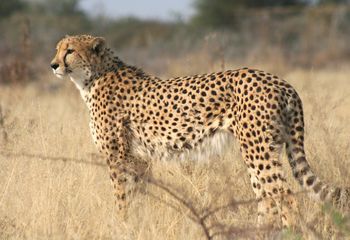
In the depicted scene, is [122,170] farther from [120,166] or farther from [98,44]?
[98,44]

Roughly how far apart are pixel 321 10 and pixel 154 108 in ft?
64.7

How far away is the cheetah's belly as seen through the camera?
414 centimetres

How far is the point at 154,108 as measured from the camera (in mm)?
4422

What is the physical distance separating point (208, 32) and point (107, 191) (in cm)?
1853

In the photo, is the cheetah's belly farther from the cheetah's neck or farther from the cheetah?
the cheetah's neck

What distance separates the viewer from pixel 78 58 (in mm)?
4648

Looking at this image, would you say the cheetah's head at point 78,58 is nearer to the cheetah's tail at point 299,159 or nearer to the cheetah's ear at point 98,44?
the cheetah's ear at point 98,44

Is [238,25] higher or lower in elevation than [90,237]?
lower

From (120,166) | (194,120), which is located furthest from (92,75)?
(194,120)

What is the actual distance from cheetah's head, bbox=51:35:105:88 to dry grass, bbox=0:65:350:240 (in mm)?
452

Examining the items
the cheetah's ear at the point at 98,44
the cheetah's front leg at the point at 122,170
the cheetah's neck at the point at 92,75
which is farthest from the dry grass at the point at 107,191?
the cheetah's ear at the point at 98,44

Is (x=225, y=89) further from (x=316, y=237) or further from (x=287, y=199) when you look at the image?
(x=316, y=237)

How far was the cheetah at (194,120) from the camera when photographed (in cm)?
391

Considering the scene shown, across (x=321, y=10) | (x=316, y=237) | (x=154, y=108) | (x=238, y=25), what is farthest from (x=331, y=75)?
(x=238, y=25)
